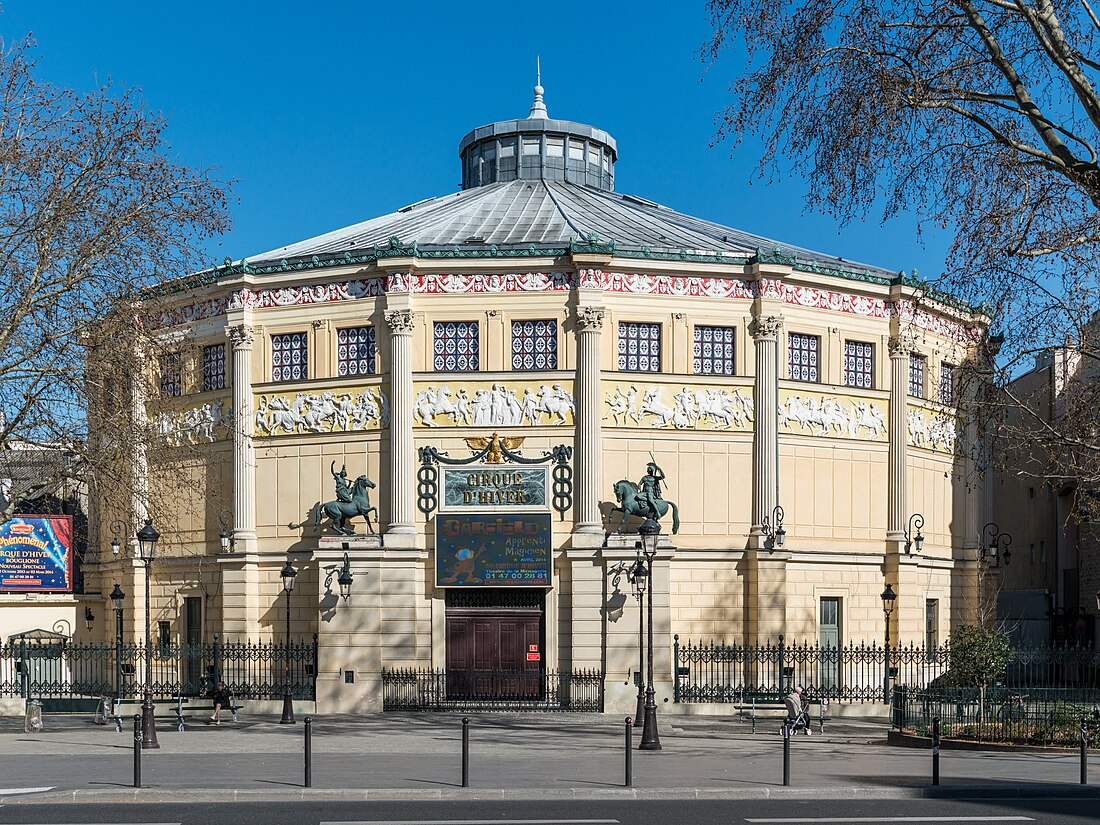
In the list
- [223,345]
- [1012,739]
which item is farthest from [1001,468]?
[223,345]

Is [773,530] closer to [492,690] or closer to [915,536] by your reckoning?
[915,536]

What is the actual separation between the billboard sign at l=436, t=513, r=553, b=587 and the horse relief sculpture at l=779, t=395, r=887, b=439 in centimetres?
845

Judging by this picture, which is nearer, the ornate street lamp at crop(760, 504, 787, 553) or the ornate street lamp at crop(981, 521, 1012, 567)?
the ornate street lamp at crop(760, 504, 787, 553)

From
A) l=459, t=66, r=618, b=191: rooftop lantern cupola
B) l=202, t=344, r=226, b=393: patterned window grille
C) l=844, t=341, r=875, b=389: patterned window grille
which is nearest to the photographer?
l=202, t=344, r=226, b=393: patterned window grille

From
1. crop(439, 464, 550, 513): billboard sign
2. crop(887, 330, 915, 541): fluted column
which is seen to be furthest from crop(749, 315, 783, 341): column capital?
crop(439, 464, 550, 513): billboard sign

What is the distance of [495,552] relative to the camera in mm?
40656

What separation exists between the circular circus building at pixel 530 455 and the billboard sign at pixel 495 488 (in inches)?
2.6

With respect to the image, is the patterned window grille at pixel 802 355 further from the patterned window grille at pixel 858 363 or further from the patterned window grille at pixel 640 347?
the patterned window grille at pixel 640 347

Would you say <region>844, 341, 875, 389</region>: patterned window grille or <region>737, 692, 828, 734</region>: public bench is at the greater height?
<region>844, 341, 875, 389</region>: patterned window grille

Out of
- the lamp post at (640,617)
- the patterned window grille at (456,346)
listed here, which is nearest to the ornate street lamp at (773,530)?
the lamp post at (640,617)

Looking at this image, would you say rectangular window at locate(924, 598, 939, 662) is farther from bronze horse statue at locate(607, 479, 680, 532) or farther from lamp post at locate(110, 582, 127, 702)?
lamp post at locate(110, 582, 127, 702)

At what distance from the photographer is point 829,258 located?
4966cm

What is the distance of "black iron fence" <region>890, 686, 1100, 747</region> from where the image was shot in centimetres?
2786

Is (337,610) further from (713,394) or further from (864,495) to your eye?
(864,495)
